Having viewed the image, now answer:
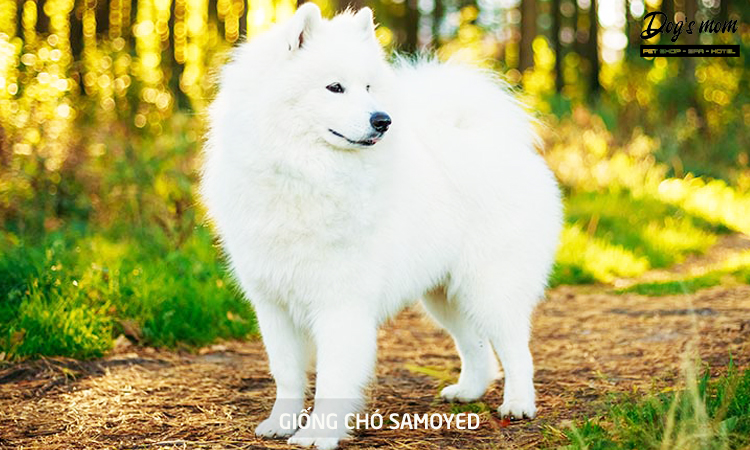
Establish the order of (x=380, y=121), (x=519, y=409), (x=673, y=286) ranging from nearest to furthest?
1. (x=380, y=121)
2. (x=519, y=409)
3. (x=673, y=286)

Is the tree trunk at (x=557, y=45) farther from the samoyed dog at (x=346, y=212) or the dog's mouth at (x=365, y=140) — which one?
the dog's mouth at (x=365, y=140)

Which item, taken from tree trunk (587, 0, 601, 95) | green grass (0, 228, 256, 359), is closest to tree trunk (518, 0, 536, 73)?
tree trunk (587, 0, 601, 95)

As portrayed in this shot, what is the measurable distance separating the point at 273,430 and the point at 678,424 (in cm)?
149

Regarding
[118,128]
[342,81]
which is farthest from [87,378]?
[118,128]

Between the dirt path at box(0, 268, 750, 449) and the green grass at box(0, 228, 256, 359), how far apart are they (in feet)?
0.43

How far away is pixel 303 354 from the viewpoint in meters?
3.12

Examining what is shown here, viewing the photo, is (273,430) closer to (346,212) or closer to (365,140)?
(346,212)

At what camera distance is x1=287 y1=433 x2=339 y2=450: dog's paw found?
2.81 meters

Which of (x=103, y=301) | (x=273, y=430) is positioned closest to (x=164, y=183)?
(x=103, y=301)

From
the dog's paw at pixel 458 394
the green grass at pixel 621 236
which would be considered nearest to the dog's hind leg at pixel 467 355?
the dog's paw at pixel 458 394

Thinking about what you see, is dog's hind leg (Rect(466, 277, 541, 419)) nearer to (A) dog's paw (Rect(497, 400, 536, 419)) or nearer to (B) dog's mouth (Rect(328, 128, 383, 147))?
(A) dog's paw (Rect(497, 400, 536, 419))

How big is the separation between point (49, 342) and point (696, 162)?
10582 mm

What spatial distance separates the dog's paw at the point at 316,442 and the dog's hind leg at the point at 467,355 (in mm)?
893

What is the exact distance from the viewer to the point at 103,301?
4367mm
